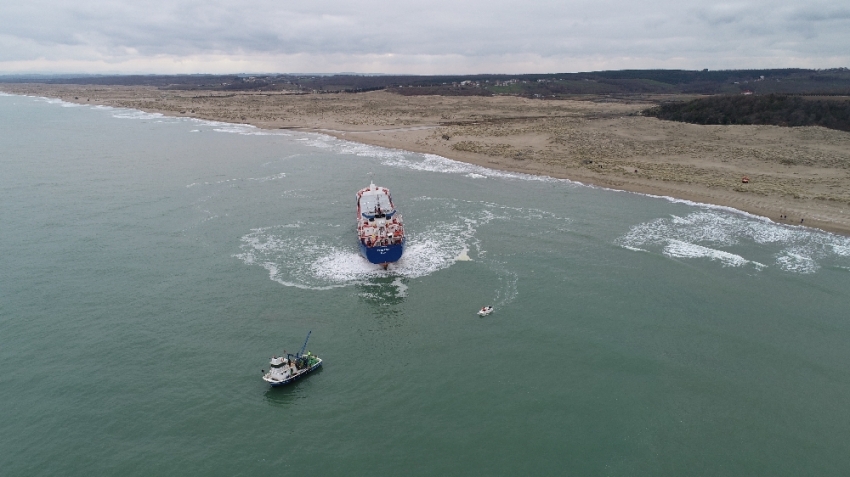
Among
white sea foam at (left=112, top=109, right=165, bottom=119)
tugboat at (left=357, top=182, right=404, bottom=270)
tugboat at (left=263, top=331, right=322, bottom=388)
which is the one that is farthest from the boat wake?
white sea foam at (left=112, top=109, right=165, bottom=119)

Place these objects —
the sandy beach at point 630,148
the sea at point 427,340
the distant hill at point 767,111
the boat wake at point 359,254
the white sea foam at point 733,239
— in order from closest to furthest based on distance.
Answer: the sea at point 427,340
the boat wake at point 359,254
the white sea foam at point 733,239
the sandy beach at point 630,148
the distant hill at point 767,111

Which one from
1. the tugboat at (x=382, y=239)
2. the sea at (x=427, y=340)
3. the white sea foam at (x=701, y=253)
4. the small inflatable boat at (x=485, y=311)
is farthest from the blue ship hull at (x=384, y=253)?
the white sea foam at (x=701, y=253)

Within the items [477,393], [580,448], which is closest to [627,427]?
[580,448]

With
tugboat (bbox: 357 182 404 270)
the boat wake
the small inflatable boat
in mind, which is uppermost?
tugboat (bbox: 357 182 404 270)

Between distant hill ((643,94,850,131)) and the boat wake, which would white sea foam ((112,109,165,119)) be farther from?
distant hill ((643,94,850,131))

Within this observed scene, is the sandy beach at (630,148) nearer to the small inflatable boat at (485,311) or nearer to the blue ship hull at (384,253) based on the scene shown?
the blue ship hull at (384,253)

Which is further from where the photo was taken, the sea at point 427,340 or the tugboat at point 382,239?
the tugboat at point 382,239

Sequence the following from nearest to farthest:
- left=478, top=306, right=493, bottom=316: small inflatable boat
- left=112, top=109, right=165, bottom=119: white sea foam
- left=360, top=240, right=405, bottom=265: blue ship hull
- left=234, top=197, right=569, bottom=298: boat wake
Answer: left=478, top=306, right=493, bottom=316: small inflatable boat, left=234, top=197, right=569, bottom=298: boat wake, left=360, top=240, right=405, bottom=265: blue ship hull, left=112, top=109, right=165, bottom=119: white sea foam

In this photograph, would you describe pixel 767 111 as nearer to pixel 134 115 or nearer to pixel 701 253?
pixel 701 253

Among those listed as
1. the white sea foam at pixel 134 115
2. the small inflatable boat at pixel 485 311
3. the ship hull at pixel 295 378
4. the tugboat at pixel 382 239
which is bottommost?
the ship hull at pixel 295 378
